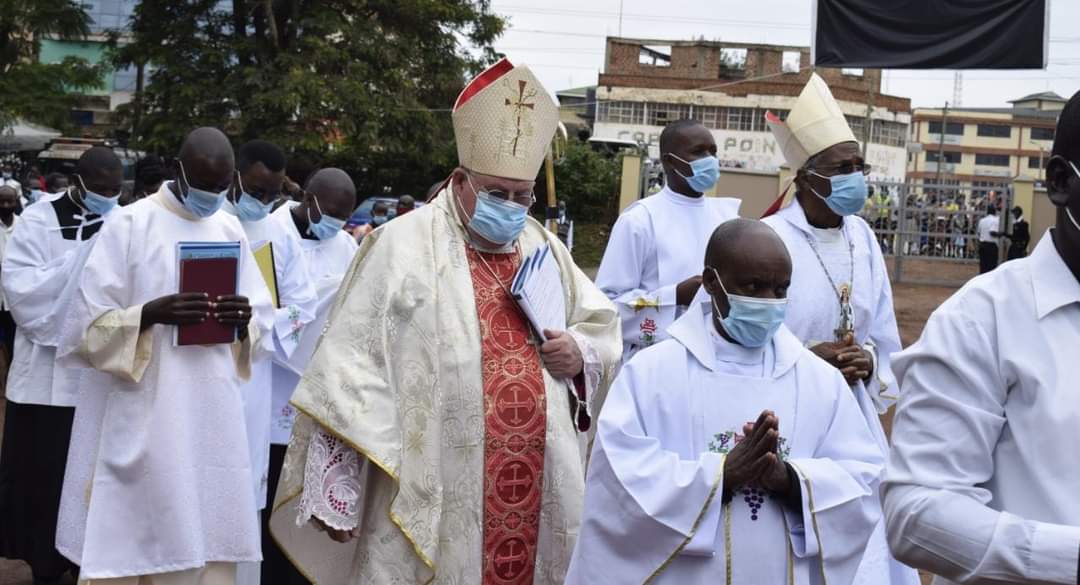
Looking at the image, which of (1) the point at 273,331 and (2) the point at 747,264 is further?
(1) the point at 273,331

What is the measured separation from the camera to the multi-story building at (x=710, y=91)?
66875mm

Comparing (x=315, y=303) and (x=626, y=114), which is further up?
(x=626, y=114)

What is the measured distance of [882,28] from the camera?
409 inches

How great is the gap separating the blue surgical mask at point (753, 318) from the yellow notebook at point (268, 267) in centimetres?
385

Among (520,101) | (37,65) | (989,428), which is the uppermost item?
(37,65)

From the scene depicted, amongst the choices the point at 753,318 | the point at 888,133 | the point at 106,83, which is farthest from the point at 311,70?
the point at 888,133

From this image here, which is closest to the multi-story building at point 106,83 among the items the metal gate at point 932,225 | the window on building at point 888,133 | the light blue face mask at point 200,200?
the window on building at point 888,133

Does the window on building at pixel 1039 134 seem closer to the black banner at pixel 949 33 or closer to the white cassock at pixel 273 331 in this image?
the black banner at pixel 949 33

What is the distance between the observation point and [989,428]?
2732 millimetres

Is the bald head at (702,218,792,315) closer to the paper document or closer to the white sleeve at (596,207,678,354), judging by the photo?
the paper document

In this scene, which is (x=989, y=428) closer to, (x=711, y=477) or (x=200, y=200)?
(x=711, y=477)

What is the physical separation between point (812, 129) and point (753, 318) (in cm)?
255

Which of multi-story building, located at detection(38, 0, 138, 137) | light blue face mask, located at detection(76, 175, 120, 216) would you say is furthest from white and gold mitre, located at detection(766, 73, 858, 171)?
multi-story building, located at detection(38, 0, 138, 137)

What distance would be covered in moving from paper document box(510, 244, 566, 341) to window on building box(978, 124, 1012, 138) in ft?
361
